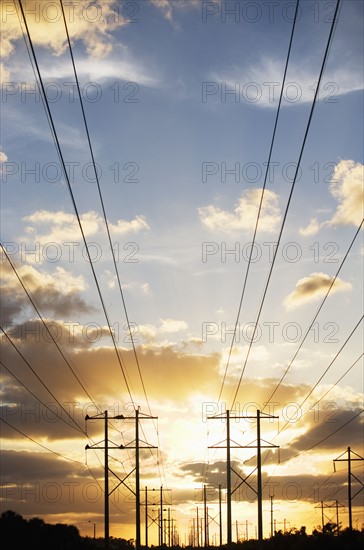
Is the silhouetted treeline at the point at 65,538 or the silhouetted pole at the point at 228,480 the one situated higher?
the silhouetted pole at the point at 228,480

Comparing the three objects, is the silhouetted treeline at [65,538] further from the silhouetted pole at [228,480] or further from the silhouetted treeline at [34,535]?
the silhouetted pole at [228,480]

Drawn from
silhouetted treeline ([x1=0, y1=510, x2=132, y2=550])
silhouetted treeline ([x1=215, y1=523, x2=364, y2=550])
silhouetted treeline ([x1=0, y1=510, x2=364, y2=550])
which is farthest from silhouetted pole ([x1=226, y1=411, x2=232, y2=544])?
silhouetted treeline ([x1=0, y1=510, x2=132, y2=550])

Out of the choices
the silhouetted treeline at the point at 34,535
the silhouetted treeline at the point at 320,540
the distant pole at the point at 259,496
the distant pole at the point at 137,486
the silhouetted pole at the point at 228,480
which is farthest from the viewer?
the silhouetted treeline at the point at 34,535

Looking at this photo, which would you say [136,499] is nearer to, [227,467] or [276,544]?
[227,467]

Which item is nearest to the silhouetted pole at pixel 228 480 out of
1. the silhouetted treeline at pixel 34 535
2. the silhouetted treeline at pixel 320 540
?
the silhouetted treeline at pixel 320 540

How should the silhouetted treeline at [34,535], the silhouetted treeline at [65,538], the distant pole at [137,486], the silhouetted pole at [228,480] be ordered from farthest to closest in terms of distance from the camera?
1. the silhouetted treeline at [34,535]
2. the silhouetted treeline at [65,538]
3. the distant pole at [137,486]
4. the silhouetted pole at [228,480]

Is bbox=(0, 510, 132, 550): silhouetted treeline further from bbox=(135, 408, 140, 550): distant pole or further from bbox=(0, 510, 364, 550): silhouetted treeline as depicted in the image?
bbox=(135, 408, 140, 550): distant pole

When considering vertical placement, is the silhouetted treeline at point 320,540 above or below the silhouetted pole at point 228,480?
below

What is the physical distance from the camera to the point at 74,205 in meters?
22.4

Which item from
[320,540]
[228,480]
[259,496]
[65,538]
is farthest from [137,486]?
[65,538]

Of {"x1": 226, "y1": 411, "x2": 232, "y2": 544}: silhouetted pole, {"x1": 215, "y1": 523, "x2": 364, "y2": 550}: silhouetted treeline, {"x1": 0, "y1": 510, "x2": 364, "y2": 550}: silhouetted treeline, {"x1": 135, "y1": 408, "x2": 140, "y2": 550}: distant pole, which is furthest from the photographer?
{"x1": 0, "y1": 510, "x2": 364, "y2": 550}: silhouetted treeline

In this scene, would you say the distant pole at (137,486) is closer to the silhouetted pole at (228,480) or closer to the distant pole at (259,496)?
the silhouetted pole at (228,480)

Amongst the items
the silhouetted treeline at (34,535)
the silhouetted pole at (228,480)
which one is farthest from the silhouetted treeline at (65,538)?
the silhouetted pole at (228,480)

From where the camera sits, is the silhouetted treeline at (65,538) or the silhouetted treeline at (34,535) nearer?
the silhouetted treeline at (65,538)
